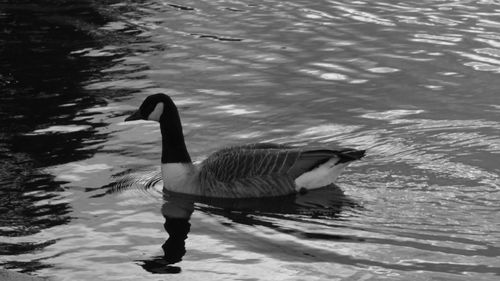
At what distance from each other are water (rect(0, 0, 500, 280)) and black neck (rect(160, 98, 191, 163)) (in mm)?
525

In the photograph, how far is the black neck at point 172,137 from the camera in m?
15.1

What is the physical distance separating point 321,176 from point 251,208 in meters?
1.03

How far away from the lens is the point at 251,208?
47.2ft

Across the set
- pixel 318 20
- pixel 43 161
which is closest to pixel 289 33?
pixel 318 20

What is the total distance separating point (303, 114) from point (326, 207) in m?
3.69

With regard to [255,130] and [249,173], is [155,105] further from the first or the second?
[255,130]

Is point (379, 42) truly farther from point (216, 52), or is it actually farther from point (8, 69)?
point (8, 69)

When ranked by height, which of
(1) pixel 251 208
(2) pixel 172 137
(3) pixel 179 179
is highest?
(2) pixel 172 137

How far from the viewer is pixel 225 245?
1277 centimetres

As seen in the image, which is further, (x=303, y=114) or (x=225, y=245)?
(x=303, y=114)

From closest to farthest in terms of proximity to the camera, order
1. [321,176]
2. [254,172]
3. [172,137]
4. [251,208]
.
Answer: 1. [251,208]
2. [321,176]
3. [254,172]
4. [172,137]

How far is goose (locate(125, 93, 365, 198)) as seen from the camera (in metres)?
14.7

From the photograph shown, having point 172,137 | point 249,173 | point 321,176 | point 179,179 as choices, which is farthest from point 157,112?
point 321,176

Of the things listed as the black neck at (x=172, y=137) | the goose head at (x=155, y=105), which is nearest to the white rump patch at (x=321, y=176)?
the black neck at (x=172, y=137)
